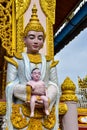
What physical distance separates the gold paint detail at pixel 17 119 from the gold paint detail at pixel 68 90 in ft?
1.83

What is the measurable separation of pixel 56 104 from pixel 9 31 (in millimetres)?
1637

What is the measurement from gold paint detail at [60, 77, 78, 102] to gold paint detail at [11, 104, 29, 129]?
559 mm

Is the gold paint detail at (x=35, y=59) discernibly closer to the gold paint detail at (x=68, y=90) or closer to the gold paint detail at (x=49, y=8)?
the gold paint detail at (x=68, y=90)

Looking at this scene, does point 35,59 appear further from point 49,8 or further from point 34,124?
point 49,8

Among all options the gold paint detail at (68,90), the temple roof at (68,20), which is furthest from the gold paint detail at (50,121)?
the temple roof at (68,20)

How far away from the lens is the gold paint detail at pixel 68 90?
13.0 ft

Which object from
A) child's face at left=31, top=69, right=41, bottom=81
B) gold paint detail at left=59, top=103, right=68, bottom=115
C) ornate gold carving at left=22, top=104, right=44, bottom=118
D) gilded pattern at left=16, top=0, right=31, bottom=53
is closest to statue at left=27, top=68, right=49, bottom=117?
child's face at left=31, top=69, right=41, bottom=81

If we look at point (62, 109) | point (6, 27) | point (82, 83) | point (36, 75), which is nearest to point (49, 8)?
point (6, 27)

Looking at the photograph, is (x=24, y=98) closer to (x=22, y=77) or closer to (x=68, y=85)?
(x=22, y=77)

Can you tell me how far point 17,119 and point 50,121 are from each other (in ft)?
0.98

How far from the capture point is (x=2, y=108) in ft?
12.5

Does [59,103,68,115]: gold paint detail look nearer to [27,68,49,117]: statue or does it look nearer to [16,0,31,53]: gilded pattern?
[27,68,49,117]: statue

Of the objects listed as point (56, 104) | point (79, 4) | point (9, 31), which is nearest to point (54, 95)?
point (56, 104)

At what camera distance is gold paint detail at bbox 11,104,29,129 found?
11.8ft
